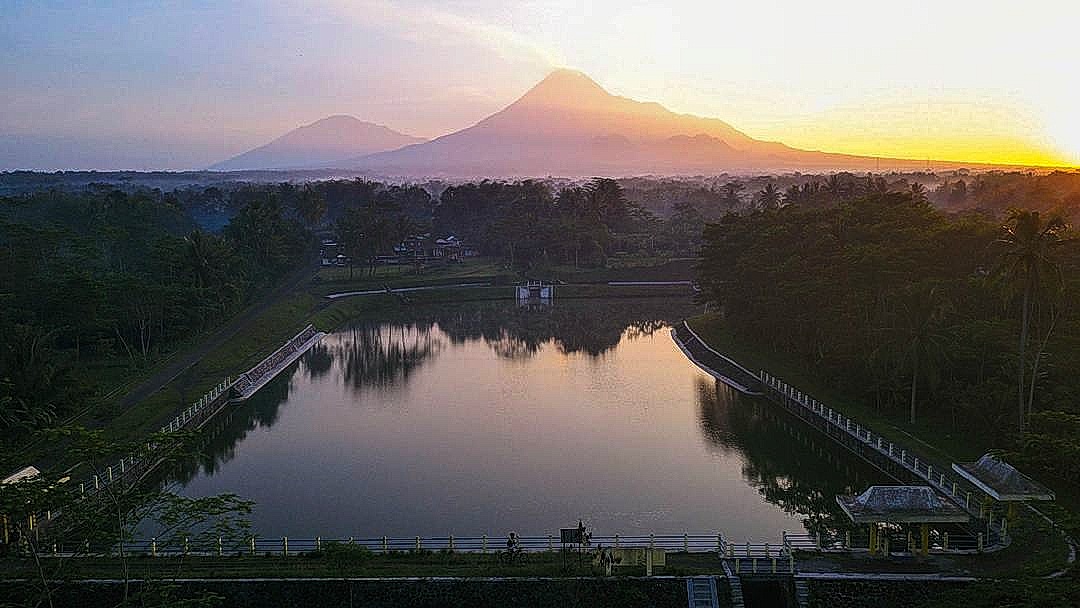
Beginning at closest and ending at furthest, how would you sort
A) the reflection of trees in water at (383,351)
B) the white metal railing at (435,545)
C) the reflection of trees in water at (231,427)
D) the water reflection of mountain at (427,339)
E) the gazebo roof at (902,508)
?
the gazebo roof at (902,508) → the white metal railing at (435,545) → the reflection of trees in water at (231,427) → the water reflection of mountain at (427,339) → the reflection of trees in water at (383,351)

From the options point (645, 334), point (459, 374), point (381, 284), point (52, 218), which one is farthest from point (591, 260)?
point (52, 218)

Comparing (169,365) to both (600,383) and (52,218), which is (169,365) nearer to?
(600,383)

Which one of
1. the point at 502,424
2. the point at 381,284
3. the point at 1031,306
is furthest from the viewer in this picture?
the point at 381,284

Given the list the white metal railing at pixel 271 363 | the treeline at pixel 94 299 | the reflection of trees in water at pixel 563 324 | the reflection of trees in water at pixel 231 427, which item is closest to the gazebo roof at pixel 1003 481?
the reflection of trees in water at pixel 231 427

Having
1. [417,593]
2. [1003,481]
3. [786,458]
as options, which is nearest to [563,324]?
[786,458]

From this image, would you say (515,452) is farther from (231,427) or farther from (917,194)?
(917,194)

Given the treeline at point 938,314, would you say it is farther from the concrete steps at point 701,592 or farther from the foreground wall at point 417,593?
the foreground wall at point 417,593
